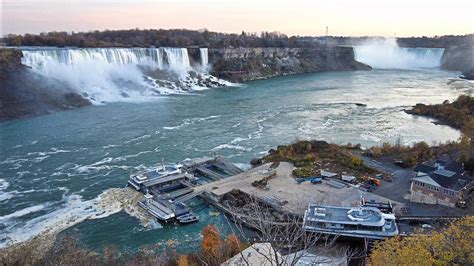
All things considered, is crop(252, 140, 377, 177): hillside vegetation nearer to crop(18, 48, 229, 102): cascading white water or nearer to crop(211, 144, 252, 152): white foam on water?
crop(211, 144, 252, 152): white foam on water

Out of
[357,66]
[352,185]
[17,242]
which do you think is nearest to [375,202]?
[352,185]

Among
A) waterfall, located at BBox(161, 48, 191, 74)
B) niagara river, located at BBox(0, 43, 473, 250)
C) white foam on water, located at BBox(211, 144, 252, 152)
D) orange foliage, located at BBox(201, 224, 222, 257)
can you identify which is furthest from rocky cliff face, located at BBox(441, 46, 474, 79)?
orange foliage, located at BBox(201, 224, 222, 257)

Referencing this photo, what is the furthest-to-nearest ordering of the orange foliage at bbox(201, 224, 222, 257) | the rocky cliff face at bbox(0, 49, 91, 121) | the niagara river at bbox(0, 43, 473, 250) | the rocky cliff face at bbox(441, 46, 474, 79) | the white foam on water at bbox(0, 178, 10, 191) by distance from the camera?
the rocky cliff face at bbox(441, 46, 474, 79), the rocky cliff face at bbox(0, 49, 91, 121), the white foam on water at bbox(0, 178, 10, 191), the niagara river at bbox(0, 43, 473, 250), the orange foliage at bbox(201, 224, 222, 257)

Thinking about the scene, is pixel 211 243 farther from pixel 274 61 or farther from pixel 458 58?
pixel 458 58

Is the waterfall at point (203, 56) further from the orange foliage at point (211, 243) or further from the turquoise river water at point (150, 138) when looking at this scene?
the orange foliage at point (211, 243)

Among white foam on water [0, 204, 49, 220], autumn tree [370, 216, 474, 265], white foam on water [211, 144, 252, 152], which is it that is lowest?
white foam on water [0, 204, 49, 220]

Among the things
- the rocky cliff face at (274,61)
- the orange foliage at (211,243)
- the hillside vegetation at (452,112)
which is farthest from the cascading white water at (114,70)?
the orange foliage at (211,243)

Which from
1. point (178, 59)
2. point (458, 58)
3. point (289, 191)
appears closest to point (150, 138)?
point (289, 191)
